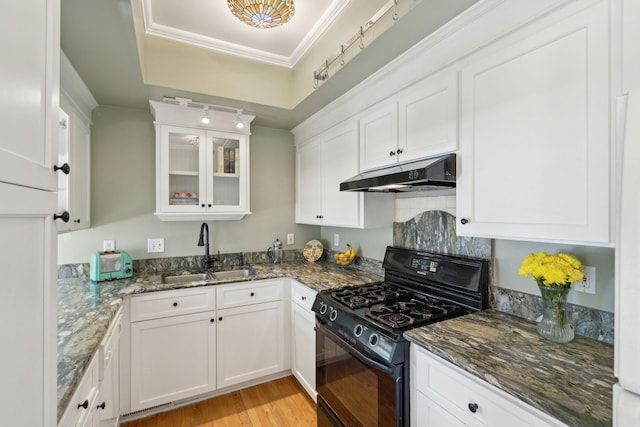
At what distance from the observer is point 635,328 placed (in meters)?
0.59

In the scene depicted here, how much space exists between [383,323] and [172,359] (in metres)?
1.66

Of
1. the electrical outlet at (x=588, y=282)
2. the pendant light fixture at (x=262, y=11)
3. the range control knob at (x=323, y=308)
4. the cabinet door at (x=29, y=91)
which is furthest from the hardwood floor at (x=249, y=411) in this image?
the pendant light fixture at (x=262, y=11)

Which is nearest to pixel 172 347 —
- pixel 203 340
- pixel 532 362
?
pixel 203 340

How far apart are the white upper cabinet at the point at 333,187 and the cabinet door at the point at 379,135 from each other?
0.35 ft

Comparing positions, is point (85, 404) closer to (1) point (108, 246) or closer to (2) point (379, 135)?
(1) point (108, 246)

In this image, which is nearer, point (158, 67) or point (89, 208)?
point (158, 67)

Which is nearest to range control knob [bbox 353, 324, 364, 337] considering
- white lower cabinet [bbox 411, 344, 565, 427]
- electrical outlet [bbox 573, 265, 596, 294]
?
white lower cabinet [bbox 411, 344, 565, 427]

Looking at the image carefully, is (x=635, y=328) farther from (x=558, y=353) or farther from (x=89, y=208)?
(x=89, y=208)

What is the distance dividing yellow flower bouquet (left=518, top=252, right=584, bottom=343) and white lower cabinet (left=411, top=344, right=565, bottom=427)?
1.45 feet

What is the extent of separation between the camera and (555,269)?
1.12 m

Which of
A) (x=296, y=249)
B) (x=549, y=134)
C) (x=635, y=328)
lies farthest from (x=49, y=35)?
(x=296, y=249)

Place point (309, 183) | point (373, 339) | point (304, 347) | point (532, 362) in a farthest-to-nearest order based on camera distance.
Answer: point (309, 183) → point (304, 347) → point (373, 339) → point (532, 362)

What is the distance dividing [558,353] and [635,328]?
628mm

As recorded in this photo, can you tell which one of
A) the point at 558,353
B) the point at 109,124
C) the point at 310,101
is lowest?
the point at 558,353
